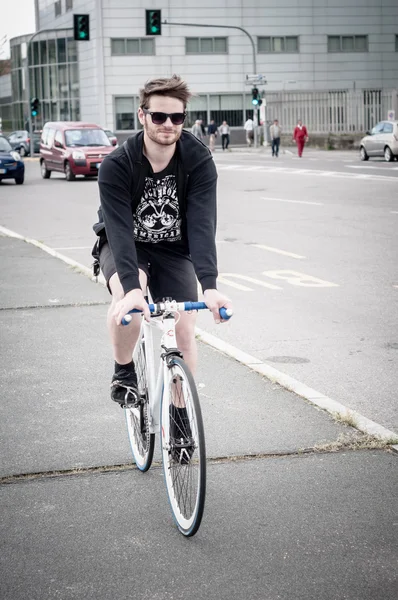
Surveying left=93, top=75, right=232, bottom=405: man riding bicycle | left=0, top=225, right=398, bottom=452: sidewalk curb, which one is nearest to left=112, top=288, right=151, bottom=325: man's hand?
left=93, top=75, right=232, bottom=405: man riding bicycle

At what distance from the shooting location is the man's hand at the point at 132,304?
12.6 feet

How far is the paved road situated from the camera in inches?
264

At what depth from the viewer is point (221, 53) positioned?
65.2m

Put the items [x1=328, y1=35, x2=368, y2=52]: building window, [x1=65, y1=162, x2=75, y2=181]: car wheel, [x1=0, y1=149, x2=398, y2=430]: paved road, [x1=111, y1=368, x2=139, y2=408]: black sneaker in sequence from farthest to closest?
[x1=328, y1=35, x2=368, y2=52]: building window, [x1=65, y1=162, x2=75, y2=181]: car wheel, [x1=0, y1=149, x2=398, y2=430]: paved road, [x1=111, y1=368, x2=139, y2=408]: black sneaker

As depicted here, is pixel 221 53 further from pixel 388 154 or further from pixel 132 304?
pixel 132 304

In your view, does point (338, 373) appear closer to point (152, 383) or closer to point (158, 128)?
point (152, 383)

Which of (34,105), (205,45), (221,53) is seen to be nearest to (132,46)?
(205,45)

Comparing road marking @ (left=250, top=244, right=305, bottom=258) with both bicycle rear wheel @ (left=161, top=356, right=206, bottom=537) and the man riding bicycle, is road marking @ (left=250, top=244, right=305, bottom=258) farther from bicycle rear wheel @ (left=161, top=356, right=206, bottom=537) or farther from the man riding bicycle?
bicycle rear wheel @ (left=161, top=356, right=206, bottom=537)

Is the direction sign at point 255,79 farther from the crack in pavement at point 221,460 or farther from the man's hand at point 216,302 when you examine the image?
the man's hand at point 216,302

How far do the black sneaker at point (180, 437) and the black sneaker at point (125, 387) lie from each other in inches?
26.7

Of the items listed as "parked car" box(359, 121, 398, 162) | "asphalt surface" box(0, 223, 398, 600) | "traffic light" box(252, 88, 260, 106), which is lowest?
"asphalt surface" box(0, 223, 398, 600)

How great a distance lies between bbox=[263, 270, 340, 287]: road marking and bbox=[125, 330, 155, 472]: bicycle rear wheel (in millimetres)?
5491

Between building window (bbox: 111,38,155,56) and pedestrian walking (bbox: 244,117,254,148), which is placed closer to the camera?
pedestrian walking (bbox: 244,117,254,148)

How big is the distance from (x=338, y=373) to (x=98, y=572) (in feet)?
10.8
